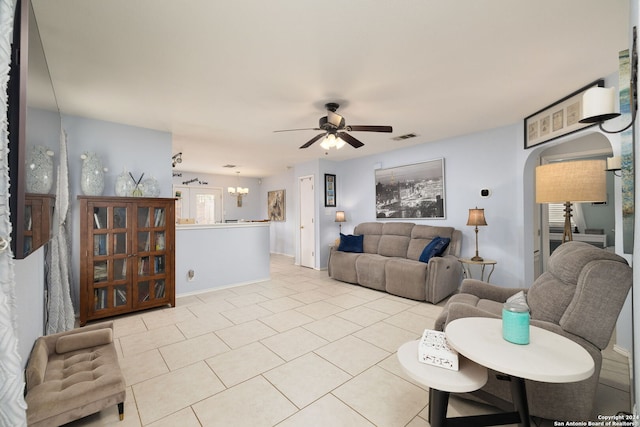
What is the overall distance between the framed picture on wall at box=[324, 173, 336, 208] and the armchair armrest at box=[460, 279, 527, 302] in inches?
150

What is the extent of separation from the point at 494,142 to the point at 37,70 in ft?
15.8

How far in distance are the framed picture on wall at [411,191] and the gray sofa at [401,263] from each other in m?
0.31

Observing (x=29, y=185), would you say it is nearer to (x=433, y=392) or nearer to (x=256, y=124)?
(x=433, y=392)

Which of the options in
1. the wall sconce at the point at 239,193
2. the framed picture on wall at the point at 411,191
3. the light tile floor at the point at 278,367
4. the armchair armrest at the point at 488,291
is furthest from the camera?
the wall sconce at the point at 239,193

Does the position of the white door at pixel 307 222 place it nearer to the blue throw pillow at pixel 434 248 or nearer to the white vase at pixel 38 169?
the blue throw pillow at pixel 434 248

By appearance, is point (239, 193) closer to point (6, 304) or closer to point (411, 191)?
point (411, 191)

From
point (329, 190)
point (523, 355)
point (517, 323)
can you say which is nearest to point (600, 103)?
point (517, 323)

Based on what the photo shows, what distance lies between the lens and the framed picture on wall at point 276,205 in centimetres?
823

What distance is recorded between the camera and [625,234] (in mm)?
1739

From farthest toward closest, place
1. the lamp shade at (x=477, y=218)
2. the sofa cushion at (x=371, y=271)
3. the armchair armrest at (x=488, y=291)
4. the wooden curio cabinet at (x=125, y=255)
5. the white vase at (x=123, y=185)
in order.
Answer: the sofa cushion at (x=371, y=271)
the lamp shade at (x=477, y=218)
the white vase at (x=123, y=185)
the wooden curio cabinet at (x=125, y=255)
the armchair armrest at (x=488, y=291)

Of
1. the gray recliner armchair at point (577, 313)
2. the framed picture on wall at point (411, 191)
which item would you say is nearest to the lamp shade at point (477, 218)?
the framed picture on wall at point (411, 191)

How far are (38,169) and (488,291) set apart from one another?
128 inches

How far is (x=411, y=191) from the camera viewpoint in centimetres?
504

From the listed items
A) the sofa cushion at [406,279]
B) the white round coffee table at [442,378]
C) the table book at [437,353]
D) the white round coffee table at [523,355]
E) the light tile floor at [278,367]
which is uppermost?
the white round coffee table at [523,355]
